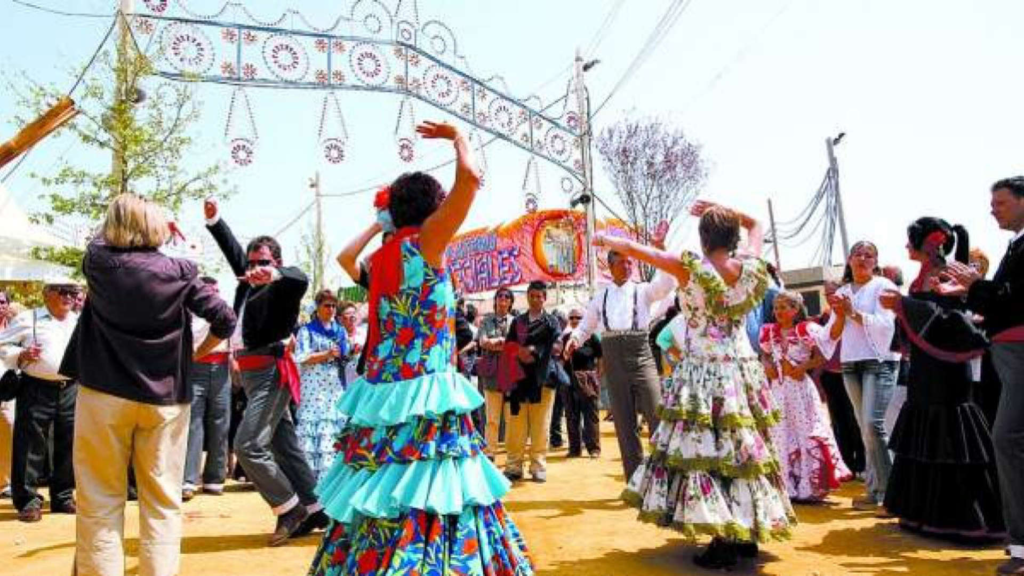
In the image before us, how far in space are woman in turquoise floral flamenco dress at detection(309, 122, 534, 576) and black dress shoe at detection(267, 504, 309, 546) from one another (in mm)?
2405

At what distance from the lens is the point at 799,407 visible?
21.4ft

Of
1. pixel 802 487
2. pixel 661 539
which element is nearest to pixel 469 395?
pixel 661 539

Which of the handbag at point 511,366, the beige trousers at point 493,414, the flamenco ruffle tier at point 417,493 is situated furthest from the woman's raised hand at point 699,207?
the beige trousers at point 493,414

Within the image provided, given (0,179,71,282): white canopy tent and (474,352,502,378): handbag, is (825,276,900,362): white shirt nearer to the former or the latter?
(474,352,502,378): handbag

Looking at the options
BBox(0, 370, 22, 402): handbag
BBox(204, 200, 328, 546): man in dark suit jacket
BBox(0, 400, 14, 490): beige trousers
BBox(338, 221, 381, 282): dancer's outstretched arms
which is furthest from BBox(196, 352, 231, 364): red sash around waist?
BBox(338, 221, 381, 282): dancer's outstretched arms

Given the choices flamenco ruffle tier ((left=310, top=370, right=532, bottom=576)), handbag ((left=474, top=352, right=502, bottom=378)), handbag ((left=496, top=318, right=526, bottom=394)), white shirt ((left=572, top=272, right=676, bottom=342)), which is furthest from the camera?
handbag ((left=474, top=352, right=502, bottom=378))

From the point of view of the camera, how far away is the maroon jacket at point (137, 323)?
3.62 metres

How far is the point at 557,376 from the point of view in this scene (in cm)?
895

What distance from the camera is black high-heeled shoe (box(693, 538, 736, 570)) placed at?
14.3 ft

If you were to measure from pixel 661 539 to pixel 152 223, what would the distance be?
365 centimetres

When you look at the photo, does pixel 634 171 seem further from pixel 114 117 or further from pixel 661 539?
pixel 661 539

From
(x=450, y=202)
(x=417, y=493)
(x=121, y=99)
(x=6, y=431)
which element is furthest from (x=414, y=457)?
(x=121, y=99)

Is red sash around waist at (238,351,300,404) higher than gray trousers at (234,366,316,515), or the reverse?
red sash around waist at (238,351,300,404)

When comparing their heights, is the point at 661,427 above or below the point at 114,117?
below
